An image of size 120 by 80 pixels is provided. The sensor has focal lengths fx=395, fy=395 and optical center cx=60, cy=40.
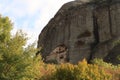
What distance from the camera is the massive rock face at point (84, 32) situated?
56406 mm

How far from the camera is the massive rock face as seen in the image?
56406 millimetres

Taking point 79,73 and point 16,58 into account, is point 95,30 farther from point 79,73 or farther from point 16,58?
point 16,58

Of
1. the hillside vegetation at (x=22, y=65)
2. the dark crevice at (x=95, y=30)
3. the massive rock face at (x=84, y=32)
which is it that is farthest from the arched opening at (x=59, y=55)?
the hillside vegetation at (x=22, y=65)

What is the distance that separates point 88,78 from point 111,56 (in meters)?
24.8

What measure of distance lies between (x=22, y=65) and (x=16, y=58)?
0.58 m

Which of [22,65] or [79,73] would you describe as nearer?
[22,65]

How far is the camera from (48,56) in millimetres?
59531

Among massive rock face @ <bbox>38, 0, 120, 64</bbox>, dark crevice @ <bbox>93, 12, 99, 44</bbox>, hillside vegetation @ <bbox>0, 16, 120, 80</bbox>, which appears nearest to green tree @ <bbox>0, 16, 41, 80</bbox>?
hillside vegetation @ <bbox>0, 16, 120, 80</bbox>

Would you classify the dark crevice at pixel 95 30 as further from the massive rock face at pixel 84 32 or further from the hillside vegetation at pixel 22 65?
the hillside vegetation at pixel 22 65

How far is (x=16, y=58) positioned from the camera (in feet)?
80.3

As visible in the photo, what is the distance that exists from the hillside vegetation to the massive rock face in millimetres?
26639

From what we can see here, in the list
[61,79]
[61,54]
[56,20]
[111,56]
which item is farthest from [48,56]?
[61,79]

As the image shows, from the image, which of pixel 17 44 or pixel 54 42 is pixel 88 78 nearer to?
pixel 17 44

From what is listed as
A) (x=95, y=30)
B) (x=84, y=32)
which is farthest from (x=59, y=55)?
(x=95, y=30)
